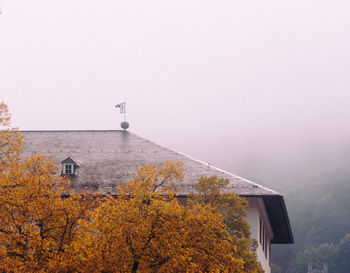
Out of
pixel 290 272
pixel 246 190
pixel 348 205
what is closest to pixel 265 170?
pixel 348 205

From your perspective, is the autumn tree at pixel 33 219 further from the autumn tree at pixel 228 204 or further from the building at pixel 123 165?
the building at pixel 123 165

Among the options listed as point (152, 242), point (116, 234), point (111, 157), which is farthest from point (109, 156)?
point (152, 242)

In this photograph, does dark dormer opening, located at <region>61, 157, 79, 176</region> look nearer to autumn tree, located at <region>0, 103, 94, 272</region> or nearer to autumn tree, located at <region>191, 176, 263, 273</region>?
autumn tree, located at <region>0, 103, 94, 272</region>

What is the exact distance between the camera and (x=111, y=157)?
98.1 feet

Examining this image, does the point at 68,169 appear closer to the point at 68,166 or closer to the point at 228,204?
the point at 68,166

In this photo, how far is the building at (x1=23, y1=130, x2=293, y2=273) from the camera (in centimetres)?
2627

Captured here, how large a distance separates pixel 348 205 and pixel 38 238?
103 metres

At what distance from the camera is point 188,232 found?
16.8 metres

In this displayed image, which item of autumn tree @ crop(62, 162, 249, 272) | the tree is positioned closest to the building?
the tree

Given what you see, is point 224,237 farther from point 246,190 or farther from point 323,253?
point 323,253

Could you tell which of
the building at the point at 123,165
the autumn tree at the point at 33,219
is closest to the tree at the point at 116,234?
the autumn tree at the point at 33,219

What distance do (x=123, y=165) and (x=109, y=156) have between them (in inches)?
73.0

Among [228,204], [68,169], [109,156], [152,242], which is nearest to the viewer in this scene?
[152,242]

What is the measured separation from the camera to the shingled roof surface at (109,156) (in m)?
26.5
